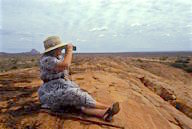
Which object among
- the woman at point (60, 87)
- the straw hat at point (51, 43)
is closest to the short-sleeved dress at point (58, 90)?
the woman at point (60, 87)

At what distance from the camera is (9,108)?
5.21m

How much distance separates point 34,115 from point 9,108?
84 centimetres

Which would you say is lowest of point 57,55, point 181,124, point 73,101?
point 181,124

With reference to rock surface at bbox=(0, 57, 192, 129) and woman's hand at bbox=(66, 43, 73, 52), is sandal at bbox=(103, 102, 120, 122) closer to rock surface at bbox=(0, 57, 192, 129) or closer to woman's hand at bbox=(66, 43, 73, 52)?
rock surface at bbox=(0, 57, 192, 129)

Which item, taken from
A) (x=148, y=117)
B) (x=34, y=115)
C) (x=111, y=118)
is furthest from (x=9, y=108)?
(x=148, y=117)

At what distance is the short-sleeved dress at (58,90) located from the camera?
4.44 meters

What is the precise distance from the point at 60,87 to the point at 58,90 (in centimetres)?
8

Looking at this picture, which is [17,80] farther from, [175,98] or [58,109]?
[175,98]

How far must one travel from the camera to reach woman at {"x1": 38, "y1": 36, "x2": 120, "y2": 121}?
4410 mm

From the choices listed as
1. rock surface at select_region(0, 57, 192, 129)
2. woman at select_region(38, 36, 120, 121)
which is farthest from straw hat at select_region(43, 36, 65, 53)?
rock surface at select_region(0, 57, 192, 129)

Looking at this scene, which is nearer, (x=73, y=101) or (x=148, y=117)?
(x=73, y=101)

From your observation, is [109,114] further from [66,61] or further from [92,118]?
[66,61]

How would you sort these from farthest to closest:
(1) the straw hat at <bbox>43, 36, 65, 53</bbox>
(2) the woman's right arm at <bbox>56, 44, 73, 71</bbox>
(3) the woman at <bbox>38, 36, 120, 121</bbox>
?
→ (1) the straw hat at <bbox>43, 36, 65, 53</bbox>
(3) the woman at <bbox>38, 36, 120, 121</bbox>
(2) the woman's right arm at <bbox>56, 44, 73, 71</bbox>

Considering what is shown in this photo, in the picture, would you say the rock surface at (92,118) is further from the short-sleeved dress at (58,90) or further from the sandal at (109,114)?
the short-sleeved dress at (58,90)
